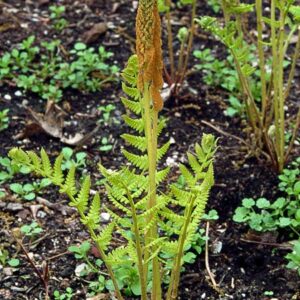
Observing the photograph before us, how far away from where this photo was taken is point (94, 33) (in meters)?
3.89

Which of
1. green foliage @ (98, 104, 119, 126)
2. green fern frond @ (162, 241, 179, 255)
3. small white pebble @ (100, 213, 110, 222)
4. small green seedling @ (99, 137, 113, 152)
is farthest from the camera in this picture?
green foliage @ (98, 104, 119, 126)

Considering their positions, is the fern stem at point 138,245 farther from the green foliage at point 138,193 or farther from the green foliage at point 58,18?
the green foliage at point 58,18

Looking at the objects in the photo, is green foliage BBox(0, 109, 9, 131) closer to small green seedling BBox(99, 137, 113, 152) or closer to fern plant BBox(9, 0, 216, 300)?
small green seedling BBox(99, 137, 113, 152)

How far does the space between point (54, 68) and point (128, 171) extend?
184cm

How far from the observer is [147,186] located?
6.84 feet

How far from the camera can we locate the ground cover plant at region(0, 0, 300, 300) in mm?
2090

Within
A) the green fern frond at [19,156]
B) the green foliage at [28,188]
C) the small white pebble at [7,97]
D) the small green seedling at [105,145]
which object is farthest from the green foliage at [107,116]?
the green fern frond at [19,156]

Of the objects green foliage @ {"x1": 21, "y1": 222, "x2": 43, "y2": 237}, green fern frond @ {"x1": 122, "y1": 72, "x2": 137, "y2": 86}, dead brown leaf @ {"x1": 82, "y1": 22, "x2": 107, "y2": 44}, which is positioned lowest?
green foliage @ {"x1": 21, "y1": 222, "x2": 43, "y2": 237}

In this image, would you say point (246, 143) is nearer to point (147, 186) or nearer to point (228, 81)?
point (228, 81)

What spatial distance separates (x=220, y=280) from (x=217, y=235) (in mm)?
221

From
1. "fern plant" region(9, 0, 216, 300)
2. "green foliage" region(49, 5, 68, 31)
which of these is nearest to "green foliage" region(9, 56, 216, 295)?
"fern plant" region(9, 0, 216, 300)

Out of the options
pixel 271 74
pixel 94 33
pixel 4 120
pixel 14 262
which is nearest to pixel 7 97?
pixel 4 120

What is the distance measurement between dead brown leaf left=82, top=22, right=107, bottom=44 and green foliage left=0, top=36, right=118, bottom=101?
0.28 feet

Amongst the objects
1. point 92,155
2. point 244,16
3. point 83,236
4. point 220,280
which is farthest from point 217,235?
point 244,16
